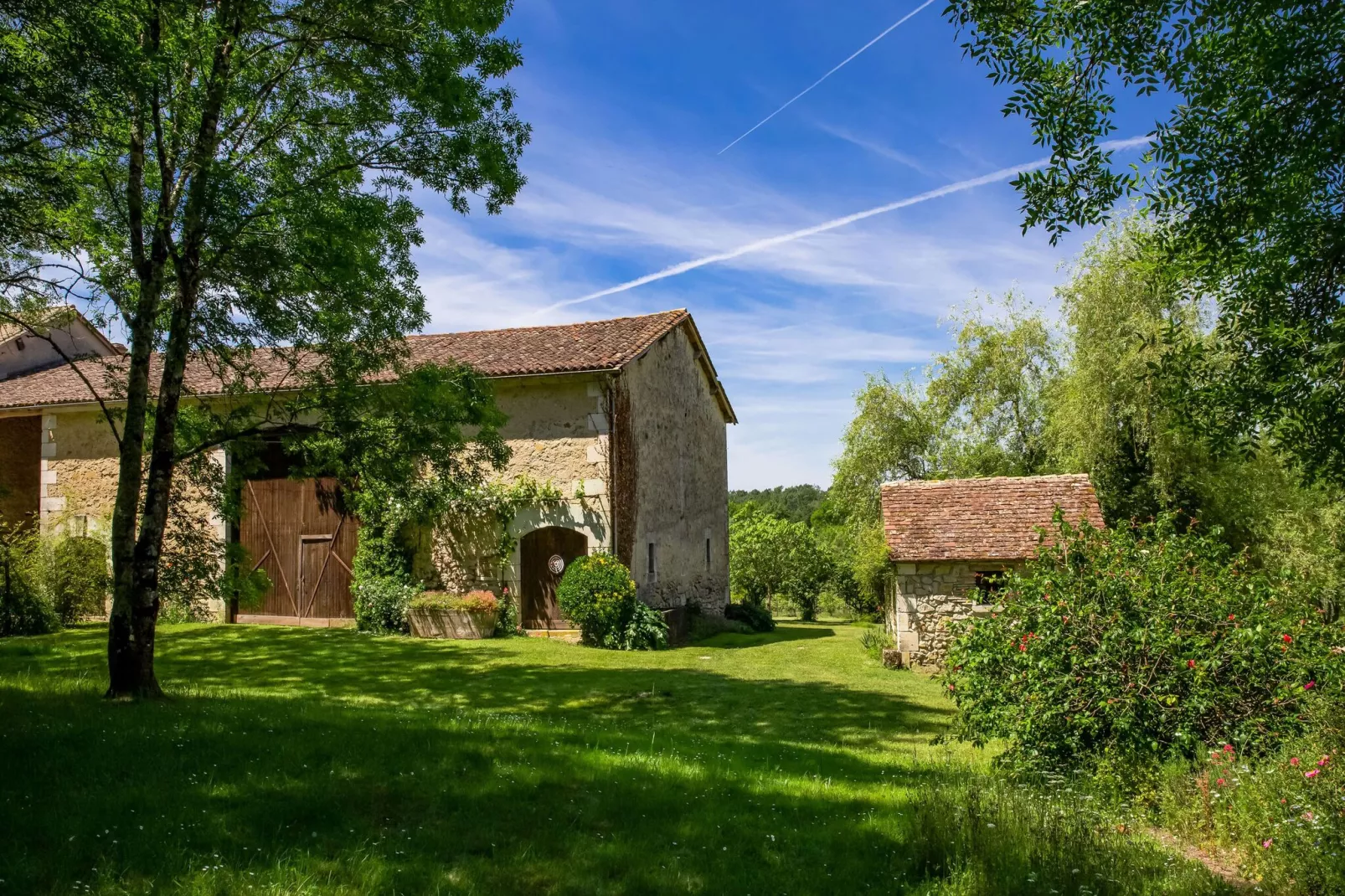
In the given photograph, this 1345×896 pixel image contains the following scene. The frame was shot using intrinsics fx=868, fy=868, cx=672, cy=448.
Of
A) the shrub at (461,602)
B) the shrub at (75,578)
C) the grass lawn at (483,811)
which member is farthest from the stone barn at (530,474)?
the grass lawn at (483,811)

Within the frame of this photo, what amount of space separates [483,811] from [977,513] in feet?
44.9

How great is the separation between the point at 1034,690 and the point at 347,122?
893 cm

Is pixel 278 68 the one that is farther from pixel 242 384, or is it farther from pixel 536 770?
pixel 536 770

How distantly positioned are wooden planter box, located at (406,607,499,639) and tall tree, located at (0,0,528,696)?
7636 mm

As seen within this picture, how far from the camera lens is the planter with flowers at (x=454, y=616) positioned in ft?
55.9

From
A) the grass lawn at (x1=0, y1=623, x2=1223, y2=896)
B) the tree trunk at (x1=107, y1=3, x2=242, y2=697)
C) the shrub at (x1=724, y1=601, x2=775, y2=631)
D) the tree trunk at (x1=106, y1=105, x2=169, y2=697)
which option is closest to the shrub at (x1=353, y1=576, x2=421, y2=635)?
the grass lawn at (x1=0, y1=623, x2=1223, y2=896)

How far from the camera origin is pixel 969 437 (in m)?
30.8

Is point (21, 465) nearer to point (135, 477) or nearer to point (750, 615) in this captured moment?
point (135, 477)

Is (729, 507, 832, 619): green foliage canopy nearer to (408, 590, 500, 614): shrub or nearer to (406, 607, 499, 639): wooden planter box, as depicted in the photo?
(408, 590, 500, 614): shrub

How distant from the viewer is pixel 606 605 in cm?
1659

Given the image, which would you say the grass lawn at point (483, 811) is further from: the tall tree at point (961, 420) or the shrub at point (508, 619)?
the tall tree at point (961, 420)

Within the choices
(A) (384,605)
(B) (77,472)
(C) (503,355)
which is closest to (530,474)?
Answer: (C) (503,355)

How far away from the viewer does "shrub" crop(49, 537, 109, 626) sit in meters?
17.2

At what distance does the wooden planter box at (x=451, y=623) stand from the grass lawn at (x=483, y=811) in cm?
765
